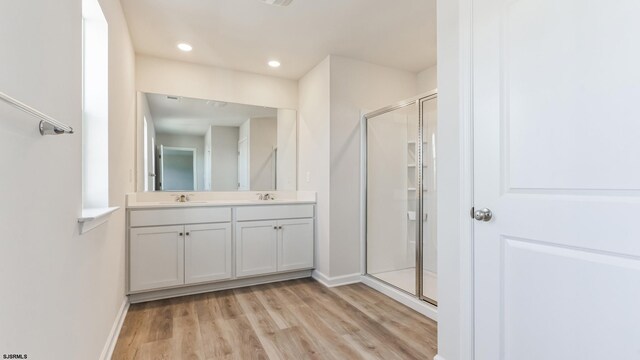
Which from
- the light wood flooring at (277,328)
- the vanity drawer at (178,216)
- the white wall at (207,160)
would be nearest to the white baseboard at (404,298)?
the light wood flooring at (277,328)

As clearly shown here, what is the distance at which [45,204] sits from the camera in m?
0.95

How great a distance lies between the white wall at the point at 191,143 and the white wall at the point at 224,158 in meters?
Result: 0.12

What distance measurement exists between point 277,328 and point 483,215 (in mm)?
1631

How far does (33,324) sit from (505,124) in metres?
1.84

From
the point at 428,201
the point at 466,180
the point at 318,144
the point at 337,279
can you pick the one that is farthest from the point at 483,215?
the point at 318,144

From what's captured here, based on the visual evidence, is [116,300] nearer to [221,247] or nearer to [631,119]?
[221,247]

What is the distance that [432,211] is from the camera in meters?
2.88

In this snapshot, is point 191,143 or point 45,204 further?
point 191,143

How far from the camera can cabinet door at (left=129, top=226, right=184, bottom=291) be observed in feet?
8.54

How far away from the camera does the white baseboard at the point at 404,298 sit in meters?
2.37

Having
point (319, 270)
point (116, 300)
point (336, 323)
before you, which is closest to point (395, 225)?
point (319, 270)

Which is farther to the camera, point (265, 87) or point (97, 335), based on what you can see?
point (265, 87)

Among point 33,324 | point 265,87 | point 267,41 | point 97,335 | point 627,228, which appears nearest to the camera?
point 33,324

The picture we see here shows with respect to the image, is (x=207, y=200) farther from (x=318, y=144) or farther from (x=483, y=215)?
(x=483, y=215)
